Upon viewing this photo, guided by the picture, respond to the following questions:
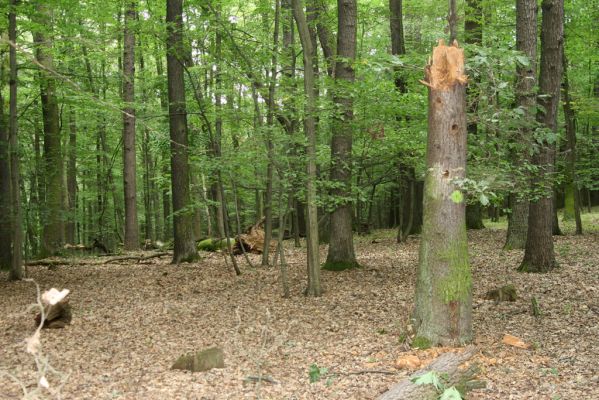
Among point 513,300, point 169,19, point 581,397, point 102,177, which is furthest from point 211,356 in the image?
point 102,177

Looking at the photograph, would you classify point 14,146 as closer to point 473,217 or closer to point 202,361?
point 202,361

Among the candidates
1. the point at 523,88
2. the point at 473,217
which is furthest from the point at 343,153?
the point at 473,217

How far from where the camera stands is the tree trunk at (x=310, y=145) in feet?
26.8

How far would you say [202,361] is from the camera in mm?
5703

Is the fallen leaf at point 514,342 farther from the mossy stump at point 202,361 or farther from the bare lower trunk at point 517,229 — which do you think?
the bare lower trunk at point 517,229

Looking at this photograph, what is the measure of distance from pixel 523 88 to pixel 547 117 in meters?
0.68

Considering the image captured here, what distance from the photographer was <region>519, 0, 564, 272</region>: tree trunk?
29.0 feet

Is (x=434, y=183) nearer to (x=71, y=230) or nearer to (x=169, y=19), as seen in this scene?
(x=169, y=19)

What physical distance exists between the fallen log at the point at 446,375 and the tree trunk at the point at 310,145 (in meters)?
3.63

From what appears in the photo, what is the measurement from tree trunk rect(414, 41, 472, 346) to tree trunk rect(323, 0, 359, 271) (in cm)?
328

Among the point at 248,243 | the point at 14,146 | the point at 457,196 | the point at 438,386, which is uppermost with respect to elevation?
the point at 14,146

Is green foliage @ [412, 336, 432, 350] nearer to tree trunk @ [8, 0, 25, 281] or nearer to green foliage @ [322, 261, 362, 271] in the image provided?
green foliage @ [322, 261, 362, 271]

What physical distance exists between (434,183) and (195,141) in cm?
961

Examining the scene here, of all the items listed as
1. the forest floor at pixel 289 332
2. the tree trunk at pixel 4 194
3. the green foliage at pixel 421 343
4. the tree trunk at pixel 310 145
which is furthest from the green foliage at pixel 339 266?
the tree trunk at pixel 4 194
